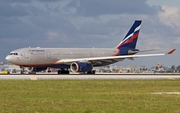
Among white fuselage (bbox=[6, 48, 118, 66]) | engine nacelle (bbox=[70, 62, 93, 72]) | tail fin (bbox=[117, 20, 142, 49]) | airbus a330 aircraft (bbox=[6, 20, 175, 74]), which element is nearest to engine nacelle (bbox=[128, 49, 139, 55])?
airbus a330 aircraft (bbox=[6, 20, 175, 74])

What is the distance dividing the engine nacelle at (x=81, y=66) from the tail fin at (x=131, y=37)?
13.7 metres

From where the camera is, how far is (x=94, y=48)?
8231cm

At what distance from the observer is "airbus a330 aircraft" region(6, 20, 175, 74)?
235 feet

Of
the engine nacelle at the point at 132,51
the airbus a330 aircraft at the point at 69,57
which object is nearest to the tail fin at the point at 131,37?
the airbus a330 aircraft at the point at 69,57

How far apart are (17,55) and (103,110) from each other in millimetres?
51453

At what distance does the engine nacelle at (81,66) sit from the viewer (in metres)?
71.4

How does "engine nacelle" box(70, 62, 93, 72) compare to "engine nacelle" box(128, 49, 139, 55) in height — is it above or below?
below

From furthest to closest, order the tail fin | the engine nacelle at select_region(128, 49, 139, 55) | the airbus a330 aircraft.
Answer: the tail fin < the engine nacelle at select_region(128, 49, 139, 55) < the airbus a330 aircraft

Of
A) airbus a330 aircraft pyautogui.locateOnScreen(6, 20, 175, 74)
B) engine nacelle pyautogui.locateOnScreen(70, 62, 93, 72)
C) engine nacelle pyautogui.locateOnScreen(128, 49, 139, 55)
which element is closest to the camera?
engine nacelle pyautogui.locateOnScreen(70, 62, 93, 72)

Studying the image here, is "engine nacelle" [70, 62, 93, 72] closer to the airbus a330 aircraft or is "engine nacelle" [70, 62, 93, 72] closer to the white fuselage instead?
the airbus a330 aircraft

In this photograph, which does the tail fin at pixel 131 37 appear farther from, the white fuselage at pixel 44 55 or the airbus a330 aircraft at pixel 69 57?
the white fuselage at pixel 44 55

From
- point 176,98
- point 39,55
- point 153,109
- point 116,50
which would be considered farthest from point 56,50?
point 153,109

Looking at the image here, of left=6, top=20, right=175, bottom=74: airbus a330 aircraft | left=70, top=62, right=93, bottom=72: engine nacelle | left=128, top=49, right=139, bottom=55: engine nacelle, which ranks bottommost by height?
left=70, top=62, right=93, bottom=72: engine nacelle

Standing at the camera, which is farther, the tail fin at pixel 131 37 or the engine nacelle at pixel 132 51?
the tail fin at pixel 131 37
